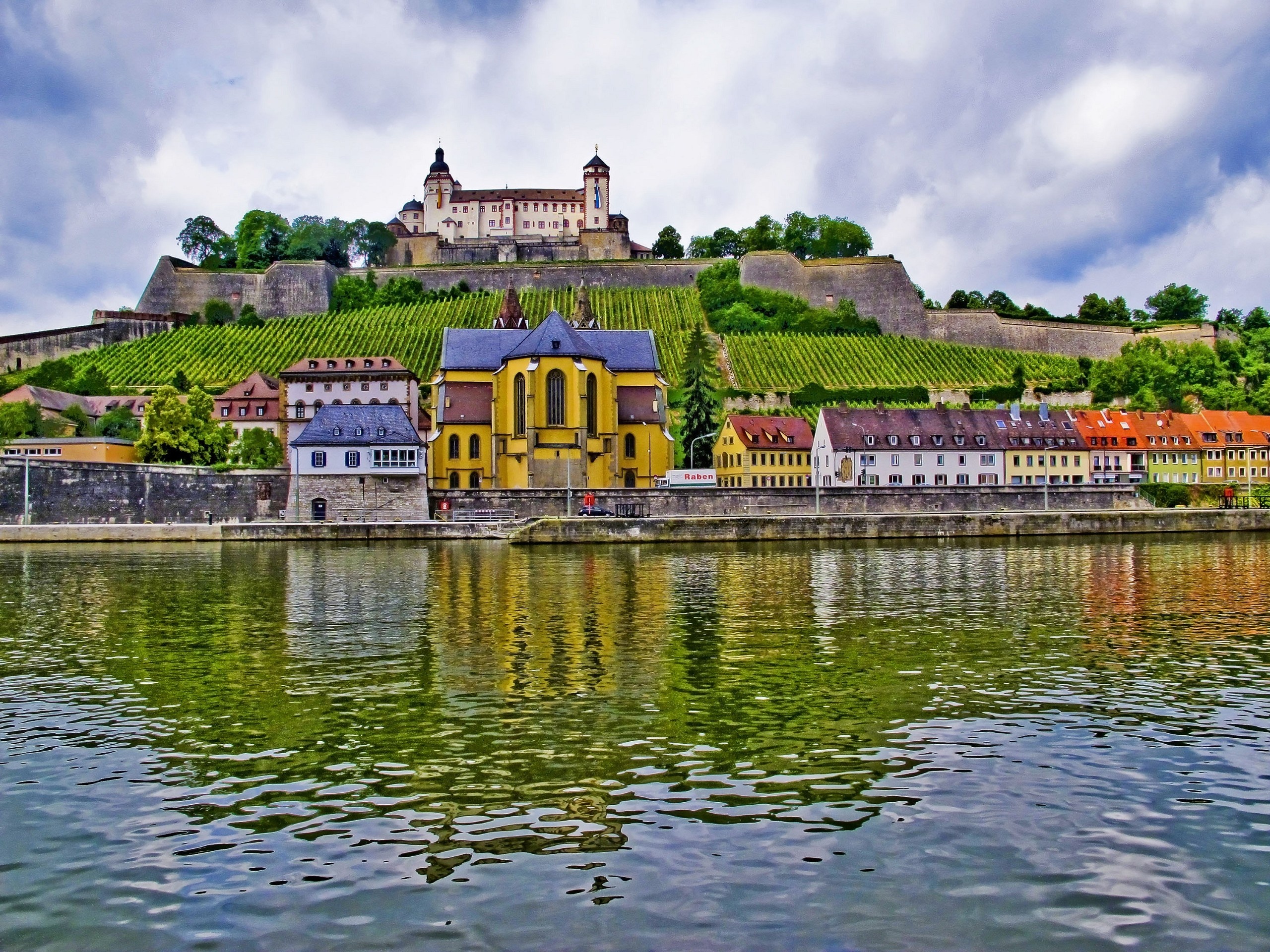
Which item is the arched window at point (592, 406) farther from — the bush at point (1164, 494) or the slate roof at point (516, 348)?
the bush at point (1164, 494)

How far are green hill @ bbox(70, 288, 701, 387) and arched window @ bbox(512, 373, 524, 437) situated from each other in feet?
108

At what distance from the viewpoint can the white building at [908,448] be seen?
71.1 m

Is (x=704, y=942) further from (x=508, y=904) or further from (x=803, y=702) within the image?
(x=803, y=702)

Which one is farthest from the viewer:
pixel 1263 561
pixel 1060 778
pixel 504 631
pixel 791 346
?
pixel 791 346

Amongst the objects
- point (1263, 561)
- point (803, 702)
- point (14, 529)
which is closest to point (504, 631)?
point (803, 702)

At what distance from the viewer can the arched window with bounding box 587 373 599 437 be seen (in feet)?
226

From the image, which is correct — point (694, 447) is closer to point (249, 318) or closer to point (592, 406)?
point (592, 406)

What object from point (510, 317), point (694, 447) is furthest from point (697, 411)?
point (510, 317)

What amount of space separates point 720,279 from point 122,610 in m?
105

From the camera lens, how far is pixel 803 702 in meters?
15.1

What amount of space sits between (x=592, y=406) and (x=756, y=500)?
13604 millimetres

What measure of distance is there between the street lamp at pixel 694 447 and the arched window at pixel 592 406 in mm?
6837

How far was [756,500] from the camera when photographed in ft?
198

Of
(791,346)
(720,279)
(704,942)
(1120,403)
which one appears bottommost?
(704,942)
